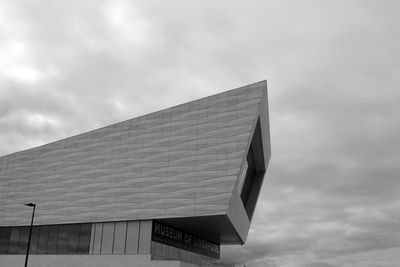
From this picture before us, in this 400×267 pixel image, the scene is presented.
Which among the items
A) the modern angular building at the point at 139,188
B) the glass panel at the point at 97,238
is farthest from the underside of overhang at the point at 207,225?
the glass panel at the point at 97,238

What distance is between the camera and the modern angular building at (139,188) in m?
39.4

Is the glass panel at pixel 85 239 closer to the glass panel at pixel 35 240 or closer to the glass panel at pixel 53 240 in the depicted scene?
the glass panel at pixel 53 240

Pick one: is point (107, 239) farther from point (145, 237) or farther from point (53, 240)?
point (53, 240)

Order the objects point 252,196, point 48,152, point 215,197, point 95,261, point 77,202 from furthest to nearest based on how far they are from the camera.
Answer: point 252,196, point 48,152, point 77,202, point 95,261, point 215,197

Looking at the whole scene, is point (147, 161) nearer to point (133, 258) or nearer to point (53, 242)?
point (133, 258)

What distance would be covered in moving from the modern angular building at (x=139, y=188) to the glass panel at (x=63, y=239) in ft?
0.34

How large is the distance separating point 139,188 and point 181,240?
942 cm

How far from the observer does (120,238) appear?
1617 inches

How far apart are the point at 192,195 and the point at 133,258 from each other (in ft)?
24.9

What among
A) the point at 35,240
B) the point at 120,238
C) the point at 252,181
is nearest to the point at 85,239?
the point at 120,238

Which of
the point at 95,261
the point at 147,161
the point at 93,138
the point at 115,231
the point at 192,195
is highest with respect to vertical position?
the point at 93,138

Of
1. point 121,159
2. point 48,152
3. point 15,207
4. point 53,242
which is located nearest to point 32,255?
point 53,242

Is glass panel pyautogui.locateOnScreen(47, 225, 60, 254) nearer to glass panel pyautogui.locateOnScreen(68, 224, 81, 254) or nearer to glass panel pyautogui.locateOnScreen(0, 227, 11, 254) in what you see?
glass panel pyautogui.locateOnScreen(68, 224, 81, 254)

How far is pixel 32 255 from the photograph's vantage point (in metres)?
46.2
